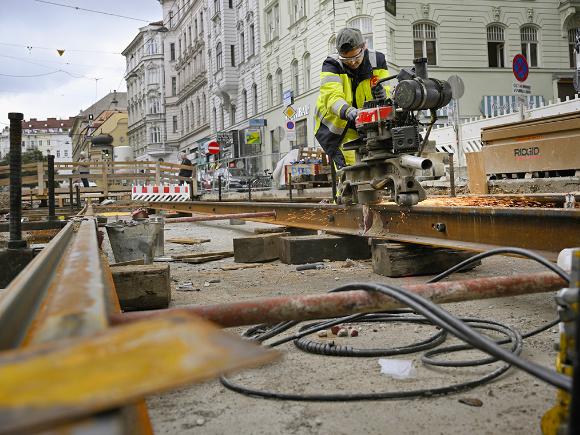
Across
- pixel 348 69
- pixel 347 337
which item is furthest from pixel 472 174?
pixel 347 337

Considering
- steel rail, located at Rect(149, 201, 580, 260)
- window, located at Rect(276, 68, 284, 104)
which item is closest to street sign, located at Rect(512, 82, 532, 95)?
steel rail, located at Rect(149, 201, 580, 260)

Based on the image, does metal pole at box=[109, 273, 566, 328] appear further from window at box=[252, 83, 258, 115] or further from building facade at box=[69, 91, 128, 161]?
building facade at box=[69, 91, 128, 161]

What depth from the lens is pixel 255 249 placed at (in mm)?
6125

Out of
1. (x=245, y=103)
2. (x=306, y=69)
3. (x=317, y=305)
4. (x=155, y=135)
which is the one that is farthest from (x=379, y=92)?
(x=155, y=135)

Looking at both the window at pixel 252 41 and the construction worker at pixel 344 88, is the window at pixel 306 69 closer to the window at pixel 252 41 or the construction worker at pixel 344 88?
the window at pixel 252 41

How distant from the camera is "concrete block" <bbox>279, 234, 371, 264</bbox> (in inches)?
227

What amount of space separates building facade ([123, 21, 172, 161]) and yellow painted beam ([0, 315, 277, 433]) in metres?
66.4

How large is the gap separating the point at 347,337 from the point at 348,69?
11.4 ft

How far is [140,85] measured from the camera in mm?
73562

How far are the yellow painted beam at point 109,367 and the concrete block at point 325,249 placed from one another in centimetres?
490

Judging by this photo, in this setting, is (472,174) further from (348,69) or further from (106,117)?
(106,117)

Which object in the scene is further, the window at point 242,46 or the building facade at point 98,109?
the building facade at point 98,109

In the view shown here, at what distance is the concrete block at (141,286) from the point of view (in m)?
3.68

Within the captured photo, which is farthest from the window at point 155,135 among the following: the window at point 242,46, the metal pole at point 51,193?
the metal pole at point 51,193
